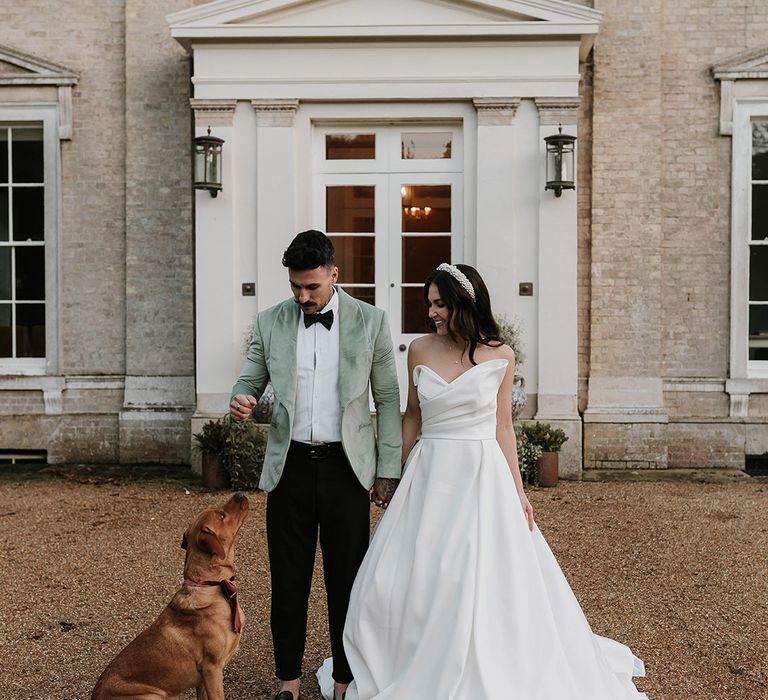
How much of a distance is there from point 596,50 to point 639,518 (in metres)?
4.99

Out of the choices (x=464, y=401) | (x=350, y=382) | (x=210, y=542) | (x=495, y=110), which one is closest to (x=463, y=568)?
(x=464, y=401)

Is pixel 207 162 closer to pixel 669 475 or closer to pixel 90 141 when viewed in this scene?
pixel 90 141

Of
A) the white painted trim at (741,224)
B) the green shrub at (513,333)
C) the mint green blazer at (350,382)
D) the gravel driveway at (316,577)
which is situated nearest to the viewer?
the mint green blazer at (350,382)

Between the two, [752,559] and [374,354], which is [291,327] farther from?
[752,559]

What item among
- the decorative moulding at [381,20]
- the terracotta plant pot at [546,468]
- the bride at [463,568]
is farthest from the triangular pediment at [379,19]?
the bride at [463,568]

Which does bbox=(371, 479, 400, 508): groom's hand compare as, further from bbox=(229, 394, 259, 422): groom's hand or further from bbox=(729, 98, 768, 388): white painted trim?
bbox=(729, 98, 768, 388): white painted trim

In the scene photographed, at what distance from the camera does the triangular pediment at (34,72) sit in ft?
31.3

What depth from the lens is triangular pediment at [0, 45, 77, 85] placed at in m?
9.55

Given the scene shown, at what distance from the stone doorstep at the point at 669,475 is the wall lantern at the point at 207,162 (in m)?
4.70

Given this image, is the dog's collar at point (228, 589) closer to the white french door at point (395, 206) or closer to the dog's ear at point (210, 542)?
the dog's ear at point (210, 542)

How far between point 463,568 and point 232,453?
4929 mm

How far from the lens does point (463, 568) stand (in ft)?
11.2

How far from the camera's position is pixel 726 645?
447 centimetres

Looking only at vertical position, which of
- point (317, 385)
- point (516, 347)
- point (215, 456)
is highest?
point (317, 385)
